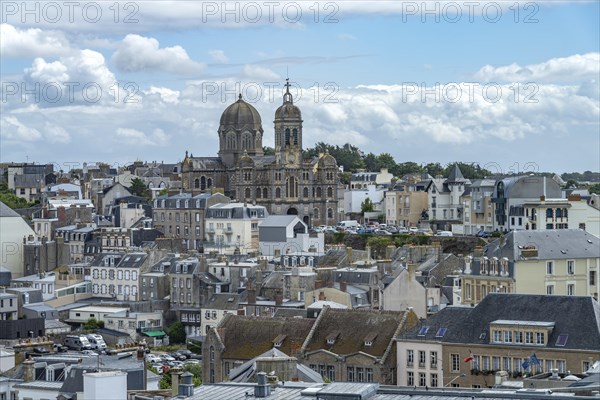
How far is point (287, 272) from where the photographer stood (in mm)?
89125

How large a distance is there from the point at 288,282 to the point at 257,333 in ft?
73.6

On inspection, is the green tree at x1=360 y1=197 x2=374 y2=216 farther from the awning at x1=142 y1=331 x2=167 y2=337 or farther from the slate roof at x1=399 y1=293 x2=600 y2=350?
the slate roof at x1=399 y1=293 x2=600 y2=350

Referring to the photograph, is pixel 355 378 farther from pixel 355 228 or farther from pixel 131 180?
pixel 131 180

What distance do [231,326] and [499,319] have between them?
41.6ft

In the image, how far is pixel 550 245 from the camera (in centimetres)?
7225

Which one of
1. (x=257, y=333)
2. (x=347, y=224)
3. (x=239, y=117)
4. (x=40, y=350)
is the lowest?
(x=40, y=350)

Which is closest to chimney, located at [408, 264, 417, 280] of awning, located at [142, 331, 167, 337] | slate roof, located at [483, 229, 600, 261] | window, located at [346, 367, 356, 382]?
slate roof, located at [483, 229, 600, 261]

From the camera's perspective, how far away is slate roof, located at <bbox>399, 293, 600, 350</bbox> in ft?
174

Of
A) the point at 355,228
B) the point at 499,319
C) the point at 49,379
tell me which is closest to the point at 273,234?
the point at 355,228

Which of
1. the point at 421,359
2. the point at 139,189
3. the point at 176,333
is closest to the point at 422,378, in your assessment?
the point at 421,359

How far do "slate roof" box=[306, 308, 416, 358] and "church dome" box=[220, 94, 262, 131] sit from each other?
84934 mm

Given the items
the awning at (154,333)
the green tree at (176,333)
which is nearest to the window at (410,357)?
the green tree at (176,333)

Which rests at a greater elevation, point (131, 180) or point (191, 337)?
point (131, 180)

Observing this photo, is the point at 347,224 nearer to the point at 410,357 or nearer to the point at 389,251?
the point at 389,251
